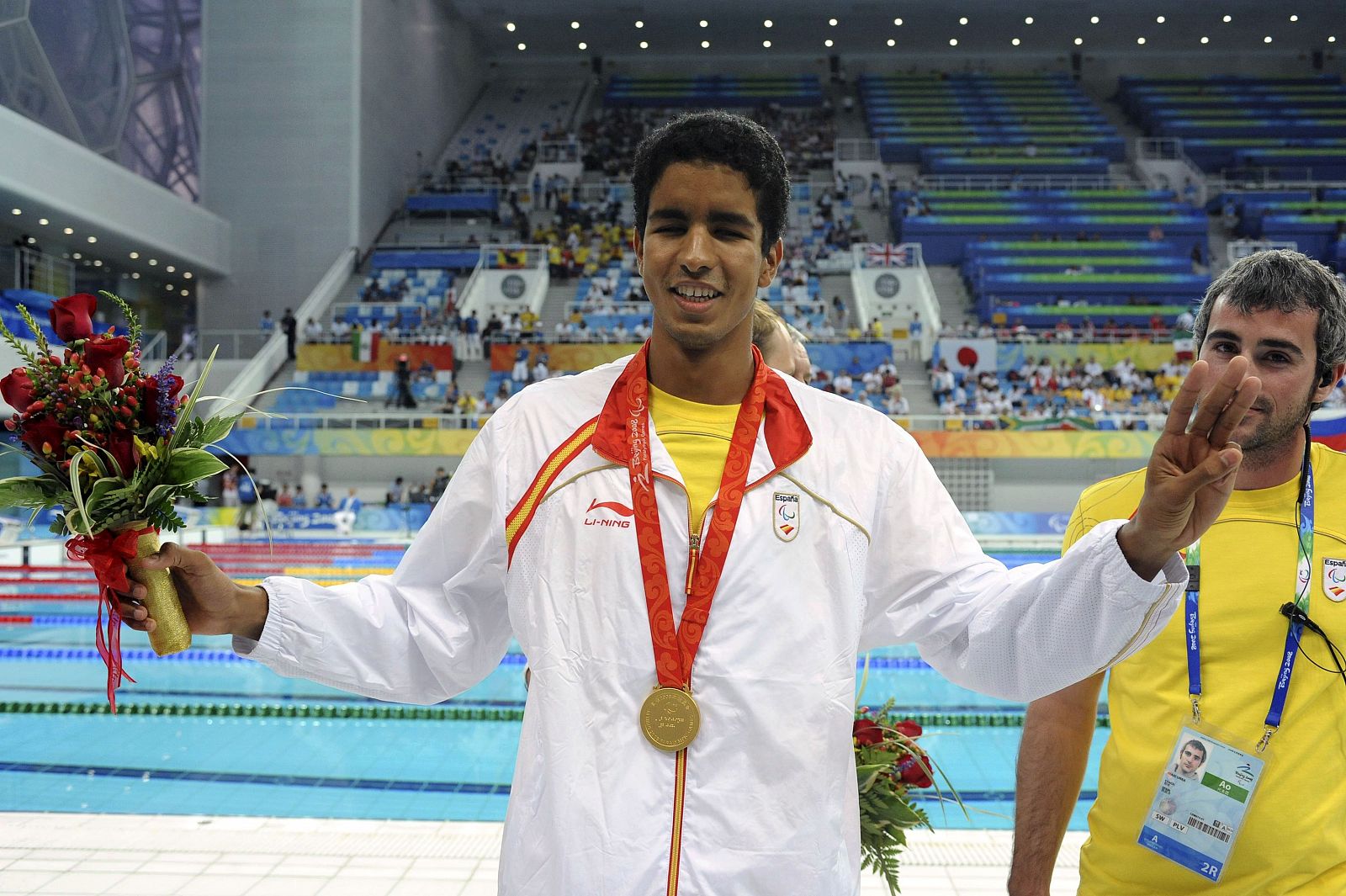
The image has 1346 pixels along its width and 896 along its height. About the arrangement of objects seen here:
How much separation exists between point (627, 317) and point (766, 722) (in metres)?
21.9

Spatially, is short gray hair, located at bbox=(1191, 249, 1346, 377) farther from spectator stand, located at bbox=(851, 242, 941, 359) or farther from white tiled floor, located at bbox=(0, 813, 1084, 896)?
spectator stand, located at bbox=(851, 242, 941, 359)

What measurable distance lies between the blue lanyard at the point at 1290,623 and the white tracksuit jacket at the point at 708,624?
1.37ft

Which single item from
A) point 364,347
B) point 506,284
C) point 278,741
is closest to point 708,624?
point 278,741

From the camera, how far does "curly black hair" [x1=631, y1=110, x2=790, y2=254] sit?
1.46 metres

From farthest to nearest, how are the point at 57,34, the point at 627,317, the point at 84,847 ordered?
the point at 627,317 < the point at 57,34 < the point at 84,847

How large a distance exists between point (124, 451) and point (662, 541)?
0.71m

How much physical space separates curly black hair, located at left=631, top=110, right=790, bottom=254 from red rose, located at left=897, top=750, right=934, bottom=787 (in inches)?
45.6

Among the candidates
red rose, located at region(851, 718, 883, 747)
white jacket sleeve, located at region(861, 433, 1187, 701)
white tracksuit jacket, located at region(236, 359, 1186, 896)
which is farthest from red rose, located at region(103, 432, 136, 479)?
red rose, located at region(851, 718, 883, 747)

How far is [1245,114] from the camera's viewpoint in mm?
31656

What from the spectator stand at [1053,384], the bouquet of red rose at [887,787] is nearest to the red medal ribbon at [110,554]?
the bouquet of red rose at [887,787]

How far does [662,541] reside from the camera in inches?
56.0

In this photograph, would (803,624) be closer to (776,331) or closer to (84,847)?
(776,331)

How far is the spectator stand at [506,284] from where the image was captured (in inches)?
956

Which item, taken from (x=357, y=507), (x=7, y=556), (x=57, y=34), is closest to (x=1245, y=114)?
(x=357, y=507)
